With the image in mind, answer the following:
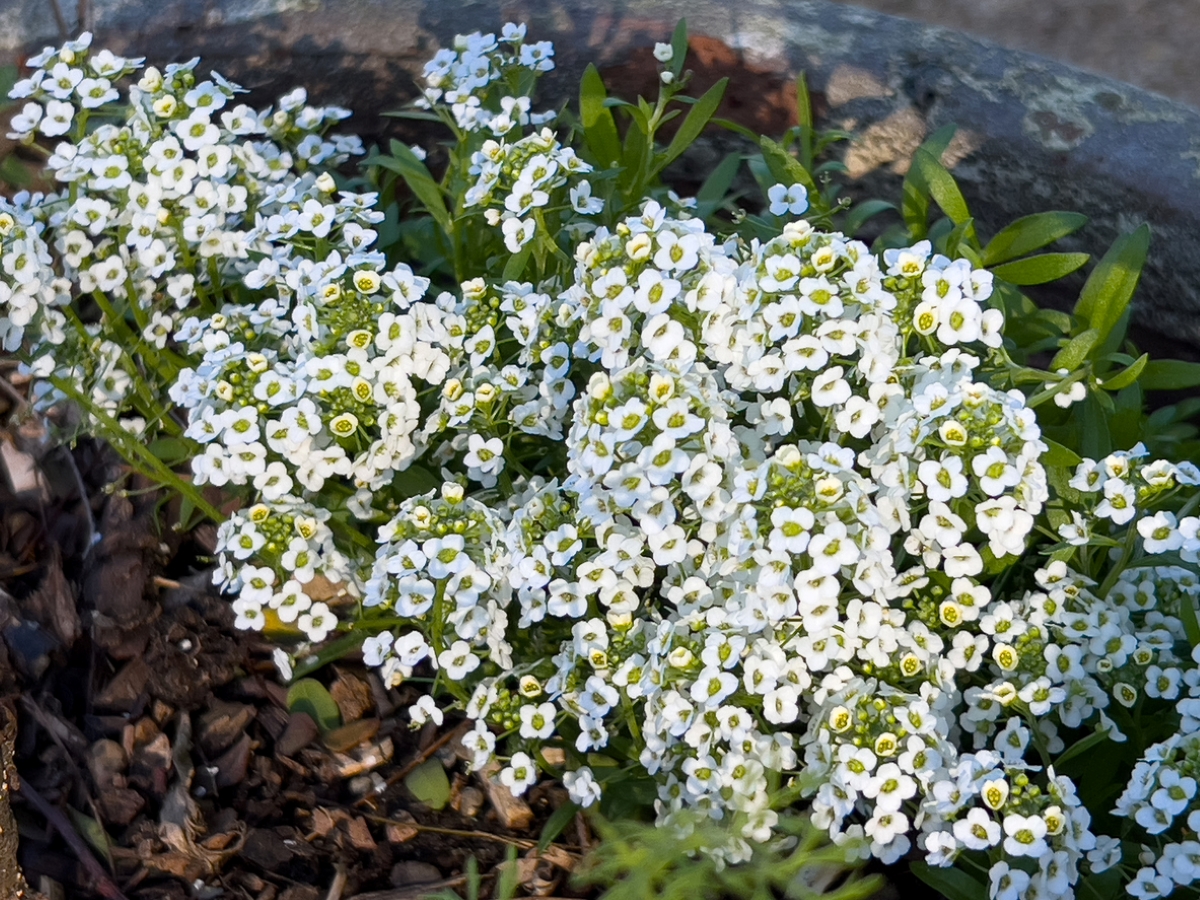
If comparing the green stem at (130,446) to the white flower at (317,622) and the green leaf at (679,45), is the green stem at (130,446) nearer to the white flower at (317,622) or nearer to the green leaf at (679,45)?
the white flower at (317,622)

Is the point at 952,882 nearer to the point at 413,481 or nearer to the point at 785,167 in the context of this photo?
the point at 413,481

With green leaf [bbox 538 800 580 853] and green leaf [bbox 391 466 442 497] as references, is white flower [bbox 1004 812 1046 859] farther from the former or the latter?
green leaf [bbox 391 466 442 497]

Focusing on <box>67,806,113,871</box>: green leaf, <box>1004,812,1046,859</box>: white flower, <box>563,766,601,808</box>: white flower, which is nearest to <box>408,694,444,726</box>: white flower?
<box>563,766,601,808</box>: white flower

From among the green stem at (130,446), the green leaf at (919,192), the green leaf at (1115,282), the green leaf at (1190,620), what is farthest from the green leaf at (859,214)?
the green stem at (130,446)

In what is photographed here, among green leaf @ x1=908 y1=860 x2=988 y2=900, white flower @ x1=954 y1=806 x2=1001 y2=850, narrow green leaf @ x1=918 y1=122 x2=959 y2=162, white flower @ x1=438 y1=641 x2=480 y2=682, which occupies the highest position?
narrow green leaf @ x1=918 y1=122 x2=959 y2=162

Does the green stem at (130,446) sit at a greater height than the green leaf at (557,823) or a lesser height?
greater

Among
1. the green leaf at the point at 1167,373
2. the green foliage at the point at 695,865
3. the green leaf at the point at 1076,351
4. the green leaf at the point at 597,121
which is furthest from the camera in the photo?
the green leaf at the point at 597,121
